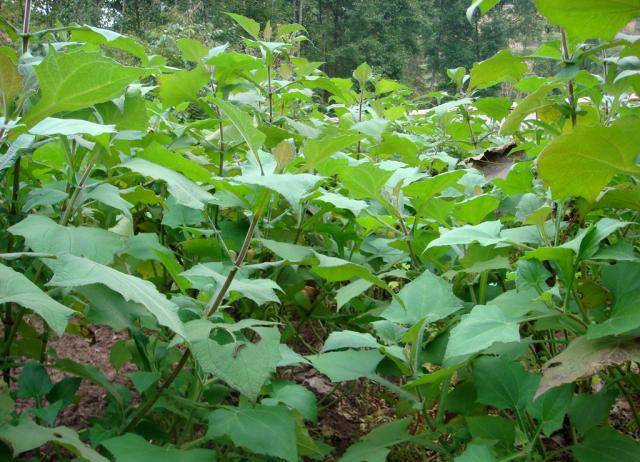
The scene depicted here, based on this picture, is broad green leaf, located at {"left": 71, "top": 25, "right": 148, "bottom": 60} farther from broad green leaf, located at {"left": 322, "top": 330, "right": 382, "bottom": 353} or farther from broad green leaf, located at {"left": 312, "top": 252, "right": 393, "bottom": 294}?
broad green leaf, located at {"left": 322, "top": 330, "right": 382, "bottom": 353}

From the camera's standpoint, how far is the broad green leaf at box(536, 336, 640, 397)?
75 centimetres

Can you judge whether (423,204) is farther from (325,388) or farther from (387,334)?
(325,388)

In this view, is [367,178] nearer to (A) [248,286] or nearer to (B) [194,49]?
(A) [248,286]

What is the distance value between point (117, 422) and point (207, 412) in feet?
0.56

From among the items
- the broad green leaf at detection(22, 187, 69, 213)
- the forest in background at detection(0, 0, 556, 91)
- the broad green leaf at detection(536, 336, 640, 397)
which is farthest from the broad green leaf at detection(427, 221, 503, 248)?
the forest in background at detection(0, 0, 556, 91)

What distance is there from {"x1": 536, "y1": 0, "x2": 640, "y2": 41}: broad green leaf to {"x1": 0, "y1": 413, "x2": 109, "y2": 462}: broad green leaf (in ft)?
2.89

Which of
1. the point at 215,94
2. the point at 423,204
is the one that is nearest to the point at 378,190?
the point at 423,204

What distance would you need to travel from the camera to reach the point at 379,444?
3.33ft

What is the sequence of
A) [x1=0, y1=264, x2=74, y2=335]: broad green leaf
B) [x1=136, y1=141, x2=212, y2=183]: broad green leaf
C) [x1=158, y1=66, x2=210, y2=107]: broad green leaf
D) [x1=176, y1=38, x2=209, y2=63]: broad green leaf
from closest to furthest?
[x1=0, y1=264, x2=74, y2=335]: broad green leaf < [x1=136, y1=141, x2=212, y2=183]: broad green leaf < [x1=158, y1=66, x2=210, y2=107]: broad green leaf < [x1=176, y1=38, x2=209, y2=63]: broad green leaf

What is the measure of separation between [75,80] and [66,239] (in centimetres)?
25

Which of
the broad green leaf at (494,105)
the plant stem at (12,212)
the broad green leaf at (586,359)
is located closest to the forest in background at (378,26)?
the broad green leaf at (494,105)

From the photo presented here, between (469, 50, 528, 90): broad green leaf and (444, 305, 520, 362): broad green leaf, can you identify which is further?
(469, 50, 528, 90): broad green leaf

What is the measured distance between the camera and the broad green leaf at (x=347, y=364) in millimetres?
986

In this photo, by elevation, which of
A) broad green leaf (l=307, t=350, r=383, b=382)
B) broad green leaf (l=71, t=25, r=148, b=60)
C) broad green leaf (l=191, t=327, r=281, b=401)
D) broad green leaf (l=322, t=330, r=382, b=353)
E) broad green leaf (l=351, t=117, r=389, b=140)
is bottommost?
broad green leaf (l=307, t=350, r=383, b=382)
